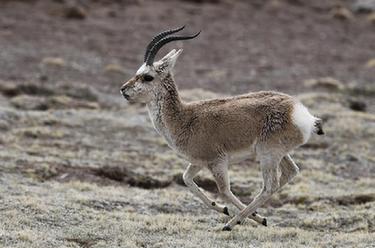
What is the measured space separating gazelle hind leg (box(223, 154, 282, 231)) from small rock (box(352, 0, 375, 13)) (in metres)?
43.0

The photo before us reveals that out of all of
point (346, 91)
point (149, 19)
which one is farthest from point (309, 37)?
point (346, 91)

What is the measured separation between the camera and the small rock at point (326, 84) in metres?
30.3

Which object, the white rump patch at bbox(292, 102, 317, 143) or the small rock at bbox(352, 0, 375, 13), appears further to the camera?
the small rock at bbox(352, 0, 375, 13)

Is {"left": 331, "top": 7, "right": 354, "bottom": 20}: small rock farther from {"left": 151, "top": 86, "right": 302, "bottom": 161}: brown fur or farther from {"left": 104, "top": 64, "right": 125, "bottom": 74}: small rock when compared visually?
{"left": 151, "top": 86, "right": 302, "bottom": 161}: brown fur

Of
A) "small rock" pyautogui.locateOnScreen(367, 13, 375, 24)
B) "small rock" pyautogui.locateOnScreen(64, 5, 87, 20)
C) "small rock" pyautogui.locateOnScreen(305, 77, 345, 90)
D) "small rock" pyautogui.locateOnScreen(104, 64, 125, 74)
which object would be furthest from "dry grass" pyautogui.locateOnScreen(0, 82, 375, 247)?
"small rock" pyautogui.locateOnScreen(367, 13, 375, 24)

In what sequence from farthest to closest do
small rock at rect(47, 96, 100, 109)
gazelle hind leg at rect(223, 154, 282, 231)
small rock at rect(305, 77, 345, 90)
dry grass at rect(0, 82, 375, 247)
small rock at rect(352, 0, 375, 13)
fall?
small rock at rect(352, 0, 375, 13), small rock at rect(305, 77, 345, 90), small rock at rect(47, 96, 100, 109), gazelle hind leg at rect(223, 154, 282, 231), dry grass at rect(0, 82, 375, 247)

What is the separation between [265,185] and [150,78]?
2.54 m

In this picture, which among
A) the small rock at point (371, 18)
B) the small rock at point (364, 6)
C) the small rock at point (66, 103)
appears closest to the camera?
the small rock at point (66, 103)

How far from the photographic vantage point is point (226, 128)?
1277 centimetres

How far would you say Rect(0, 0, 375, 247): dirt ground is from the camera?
12.9m

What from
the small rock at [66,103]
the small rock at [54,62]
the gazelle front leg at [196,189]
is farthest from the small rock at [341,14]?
the gazelle front leg at [196,189]

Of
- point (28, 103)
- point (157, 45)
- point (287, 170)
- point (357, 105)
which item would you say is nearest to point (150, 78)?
point (157, 45)

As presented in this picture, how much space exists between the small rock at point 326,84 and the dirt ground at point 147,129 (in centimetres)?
6

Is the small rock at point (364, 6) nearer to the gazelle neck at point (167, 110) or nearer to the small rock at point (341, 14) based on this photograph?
the small rock at point (341, 14)
